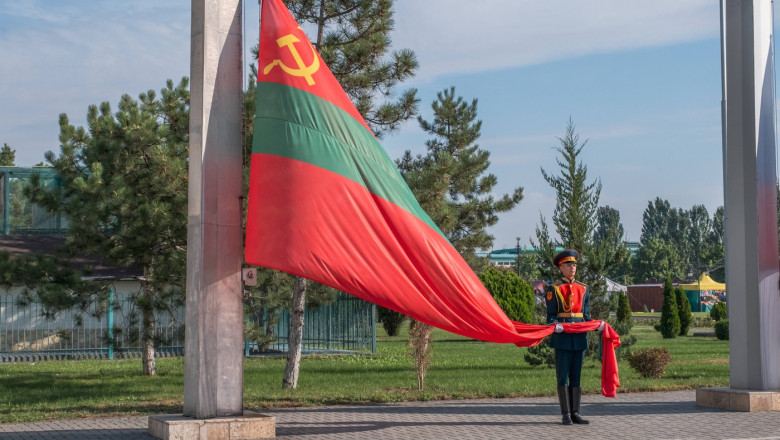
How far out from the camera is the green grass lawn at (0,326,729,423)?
44.3 feet

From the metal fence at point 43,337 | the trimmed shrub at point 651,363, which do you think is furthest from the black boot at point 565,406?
the metal fence at point 43,337

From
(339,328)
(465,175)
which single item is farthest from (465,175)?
(339,328)

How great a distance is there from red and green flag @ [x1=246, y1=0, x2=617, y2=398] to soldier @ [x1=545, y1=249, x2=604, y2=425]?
0.97 m

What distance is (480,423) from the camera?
11.2m

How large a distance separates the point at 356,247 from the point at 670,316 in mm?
32115

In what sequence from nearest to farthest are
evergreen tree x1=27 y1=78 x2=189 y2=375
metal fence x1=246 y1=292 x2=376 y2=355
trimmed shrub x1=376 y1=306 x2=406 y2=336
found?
evergreen tree x1=27 y1=78 x2=189 y2=375 → metal fence x1=246 y1=292 x2=376 y2=355 → trimmed shrub x1=376 y1=306 x2=406 y2=336

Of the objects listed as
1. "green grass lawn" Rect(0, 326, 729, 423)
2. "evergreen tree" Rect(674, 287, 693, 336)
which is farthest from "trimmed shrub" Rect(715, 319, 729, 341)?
"green grass lawn" Rect(0, 326, 729, 423)

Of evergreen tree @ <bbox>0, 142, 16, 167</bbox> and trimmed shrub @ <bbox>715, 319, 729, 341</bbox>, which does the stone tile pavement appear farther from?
evergreen tree @ <bbox>0, 142, 16, 167</bbox>

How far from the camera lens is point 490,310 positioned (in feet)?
33.0

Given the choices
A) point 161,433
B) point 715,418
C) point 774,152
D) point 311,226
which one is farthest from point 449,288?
point 774,152

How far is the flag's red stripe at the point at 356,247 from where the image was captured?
A: 375 inches

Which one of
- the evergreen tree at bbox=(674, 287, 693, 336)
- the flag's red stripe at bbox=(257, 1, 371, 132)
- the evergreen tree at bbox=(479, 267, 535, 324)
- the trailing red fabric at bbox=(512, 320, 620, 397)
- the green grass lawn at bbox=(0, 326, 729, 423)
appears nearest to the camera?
the flag's red stripe at bbox=(257, 1, 371, 132)

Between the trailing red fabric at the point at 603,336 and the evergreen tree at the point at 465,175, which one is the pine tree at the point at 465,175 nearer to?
the evergreen tree at the point at 465,175

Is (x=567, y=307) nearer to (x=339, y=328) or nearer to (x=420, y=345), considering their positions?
(x=420, y=345)
